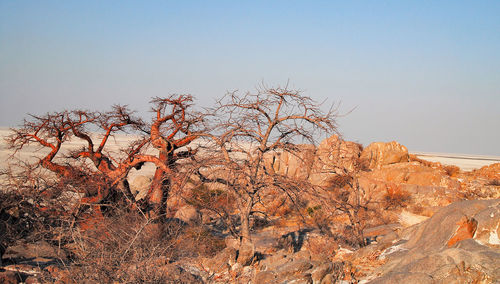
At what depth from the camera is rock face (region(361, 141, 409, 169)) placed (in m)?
20.4

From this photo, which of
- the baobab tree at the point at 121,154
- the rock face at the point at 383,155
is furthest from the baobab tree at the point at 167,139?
the rock face at the point at 383,155

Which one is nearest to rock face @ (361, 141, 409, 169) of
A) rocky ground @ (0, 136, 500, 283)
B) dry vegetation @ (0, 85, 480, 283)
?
rocky ground @ (0, 136, 500, 283)

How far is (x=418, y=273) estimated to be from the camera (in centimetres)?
659

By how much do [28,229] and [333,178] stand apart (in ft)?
43.1

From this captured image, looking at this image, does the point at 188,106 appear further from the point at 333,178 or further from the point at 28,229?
the point at 333,178

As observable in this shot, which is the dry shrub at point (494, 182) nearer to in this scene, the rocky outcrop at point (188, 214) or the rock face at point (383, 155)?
the rock face at point (383, 155)

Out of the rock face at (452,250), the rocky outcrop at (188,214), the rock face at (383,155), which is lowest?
the rocky outcrop at (188,214)

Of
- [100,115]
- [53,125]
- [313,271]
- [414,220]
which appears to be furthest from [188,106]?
[414,220]

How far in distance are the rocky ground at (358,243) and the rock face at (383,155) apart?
49 mm

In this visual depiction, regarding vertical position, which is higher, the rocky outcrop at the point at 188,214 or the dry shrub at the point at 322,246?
the rocky outcrop at the point at 188,214

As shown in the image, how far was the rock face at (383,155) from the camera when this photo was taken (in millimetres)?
20391

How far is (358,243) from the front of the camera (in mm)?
11883

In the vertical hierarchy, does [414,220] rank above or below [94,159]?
below

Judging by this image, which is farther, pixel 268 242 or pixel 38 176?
pixel 268 242
